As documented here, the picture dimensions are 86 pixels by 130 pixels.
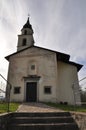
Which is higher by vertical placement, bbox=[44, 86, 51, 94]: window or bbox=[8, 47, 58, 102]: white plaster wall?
bbox=[8, 47, 58, 102]: white plaster wall

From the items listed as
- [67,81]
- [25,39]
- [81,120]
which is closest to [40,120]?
[81,120]

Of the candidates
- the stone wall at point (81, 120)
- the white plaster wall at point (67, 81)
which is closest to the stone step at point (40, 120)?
the stone wall at point (81, 120)

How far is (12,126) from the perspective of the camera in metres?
4.99

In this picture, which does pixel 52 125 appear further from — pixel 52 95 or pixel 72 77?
pixel 72 77

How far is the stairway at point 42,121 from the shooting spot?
16.3 feet

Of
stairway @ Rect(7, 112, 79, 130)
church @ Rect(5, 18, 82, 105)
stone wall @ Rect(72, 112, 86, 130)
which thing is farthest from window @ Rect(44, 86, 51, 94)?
stone wall @ Rect(72, 112, 86, 130)

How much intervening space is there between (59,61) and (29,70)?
3.97 metres

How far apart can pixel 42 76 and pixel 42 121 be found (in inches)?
395

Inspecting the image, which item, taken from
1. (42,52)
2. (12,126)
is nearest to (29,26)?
(42,52)

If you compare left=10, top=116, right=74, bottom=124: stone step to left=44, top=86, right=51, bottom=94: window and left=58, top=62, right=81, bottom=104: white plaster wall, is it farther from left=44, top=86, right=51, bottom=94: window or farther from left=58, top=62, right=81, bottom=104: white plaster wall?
left=58, top=62, right=81, bottom=104: white plaster wall

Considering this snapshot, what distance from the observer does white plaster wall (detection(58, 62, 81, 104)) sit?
15.4 meters

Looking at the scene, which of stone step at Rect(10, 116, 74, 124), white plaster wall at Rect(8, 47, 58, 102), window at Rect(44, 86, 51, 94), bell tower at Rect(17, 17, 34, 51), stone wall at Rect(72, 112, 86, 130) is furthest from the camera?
bell tower at Rect(17, 17, 34, 51)

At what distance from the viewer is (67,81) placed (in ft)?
52.7

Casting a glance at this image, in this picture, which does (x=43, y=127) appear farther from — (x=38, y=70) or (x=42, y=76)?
(x=38, y=70)
